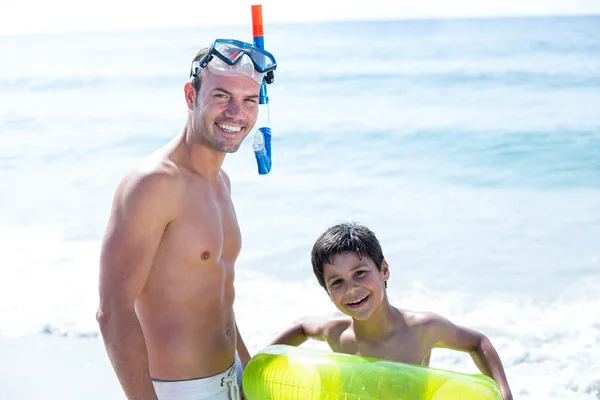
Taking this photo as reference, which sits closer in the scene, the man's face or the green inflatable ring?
the green inflatable ring

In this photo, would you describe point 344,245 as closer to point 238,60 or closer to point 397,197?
point 238,60

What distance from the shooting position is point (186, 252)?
7.61 ft

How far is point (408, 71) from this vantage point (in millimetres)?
22953

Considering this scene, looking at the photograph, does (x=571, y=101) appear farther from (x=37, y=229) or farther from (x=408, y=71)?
(x=37, y=229)

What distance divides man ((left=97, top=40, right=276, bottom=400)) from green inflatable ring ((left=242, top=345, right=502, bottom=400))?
163 millimetres

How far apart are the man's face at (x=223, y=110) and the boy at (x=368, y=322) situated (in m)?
0.64

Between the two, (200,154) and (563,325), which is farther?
(563,325)

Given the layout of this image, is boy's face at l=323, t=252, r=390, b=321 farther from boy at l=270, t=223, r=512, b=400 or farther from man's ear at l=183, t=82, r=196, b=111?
man's ear at l=183, t=82, r=196, b=111

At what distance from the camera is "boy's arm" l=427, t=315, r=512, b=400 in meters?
2.75

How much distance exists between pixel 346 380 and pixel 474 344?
0.73 metres

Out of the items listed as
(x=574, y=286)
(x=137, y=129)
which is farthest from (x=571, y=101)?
(x=574, y=286)

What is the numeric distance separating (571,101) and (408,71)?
24.5 feet

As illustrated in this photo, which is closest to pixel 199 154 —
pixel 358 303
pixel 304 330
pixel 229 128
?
pixel 229 128

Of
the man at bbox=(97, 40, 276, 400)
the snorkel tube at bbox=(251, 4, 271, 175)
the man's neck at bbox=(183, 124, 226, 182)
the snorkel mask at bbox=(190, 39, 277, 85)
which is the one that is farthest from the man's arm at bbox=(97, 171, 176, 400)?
the snorkel tube at bbox=(251, 4, 271, 175)
